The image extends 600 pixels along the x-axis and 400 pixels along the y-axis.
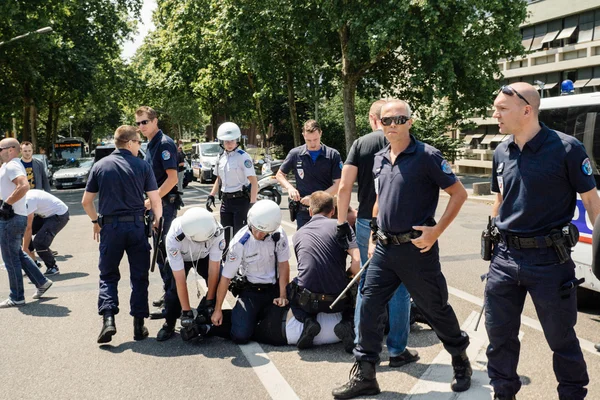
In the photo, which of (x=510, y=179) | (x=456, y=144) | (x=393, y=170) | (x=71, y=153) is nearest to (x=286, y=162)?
(x=393, y=170)

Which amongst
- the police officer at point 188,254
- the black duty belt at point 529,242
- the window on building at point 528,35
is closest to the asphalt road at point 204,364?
the police officer at point 188,254

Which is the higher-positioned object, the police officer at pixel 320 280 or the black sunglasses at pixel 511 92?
the black sunglasses at pixel 511 92

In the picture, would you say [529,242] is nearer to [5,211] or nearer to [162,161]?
[162,161]

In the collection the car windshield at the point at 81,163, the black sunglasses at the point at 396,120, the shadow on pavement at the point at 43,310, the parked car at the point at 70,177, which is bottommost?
the parked car at the point at 70,177

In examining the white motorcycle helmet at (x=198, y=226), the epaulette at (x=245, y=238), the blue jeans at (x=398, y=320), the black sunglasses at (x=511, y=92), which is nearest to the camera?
the black sunglasses at (x=511, y=92)

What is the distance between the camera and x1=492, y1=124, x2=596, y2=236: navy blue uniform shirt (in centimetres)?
334

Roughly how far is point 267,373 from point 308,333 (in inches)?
20.9

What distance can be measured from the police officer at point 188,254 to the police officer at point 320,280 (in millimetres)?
674

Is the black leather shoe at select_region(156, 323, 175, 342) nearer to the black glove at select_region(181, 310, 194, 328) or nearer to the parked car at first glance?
the black glove at select_region(181, 310, 194, 328)

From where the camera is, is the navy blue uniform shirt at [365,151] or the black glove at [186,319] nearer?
the navy blue uniform shirt at [365,151]

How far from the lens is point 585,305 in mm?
6047

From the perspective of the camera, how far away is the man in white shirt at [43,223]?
802cm

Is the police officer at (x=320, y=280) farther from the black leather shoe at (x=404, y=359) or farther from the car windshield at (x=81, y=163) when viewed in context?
the car windshield at (x=81, y=163)

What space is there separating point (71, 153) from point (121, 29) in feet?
41.5
